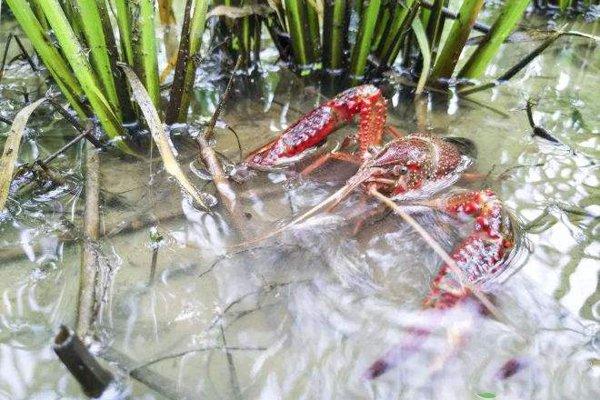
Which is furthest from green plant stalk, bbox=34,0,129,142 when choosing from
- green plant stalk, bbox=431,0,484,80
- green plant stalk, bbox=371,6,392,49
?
green plant stalk, bbox=431,0,484,80

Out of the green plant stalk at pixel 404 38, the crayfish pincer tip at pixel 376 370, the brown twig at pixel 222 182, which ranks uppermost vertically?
the green plant stalk at pixel 404 38

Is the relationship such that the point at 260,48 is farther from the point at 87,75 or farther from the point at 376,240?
the point at 376,240

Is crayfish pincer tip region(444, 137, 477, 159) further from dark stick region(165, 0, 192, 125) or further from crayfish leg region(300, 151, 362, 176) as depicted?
dark stick region(165, 0, 192, 125)

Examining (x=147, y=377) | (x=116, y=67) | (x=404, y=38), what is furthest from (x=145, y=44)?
(x=404, y=38)

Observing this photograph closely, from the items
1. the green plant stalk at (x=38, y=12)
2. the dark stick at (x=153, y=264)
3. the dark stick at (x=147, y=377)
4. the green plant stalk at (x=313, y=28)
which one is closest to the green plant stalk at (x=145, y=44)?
the green plant stalk at (x=38, y=12)

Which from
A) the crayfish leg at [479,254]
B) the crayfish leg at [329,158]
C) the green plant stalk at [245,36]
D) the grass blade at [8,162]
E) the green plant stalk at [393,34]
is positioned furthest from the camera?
the green plant stalk at [245,36]

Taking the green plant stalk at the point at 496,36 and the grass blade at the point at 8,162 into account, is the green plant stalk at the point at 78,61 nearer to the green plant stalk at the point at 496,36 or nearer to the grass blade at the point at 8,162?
the grass blade at the point at 8,162
